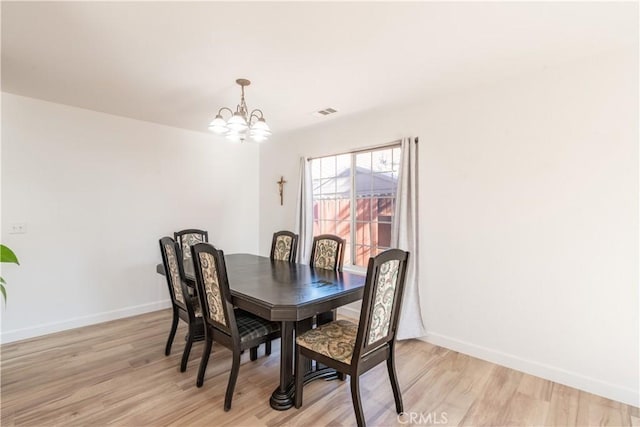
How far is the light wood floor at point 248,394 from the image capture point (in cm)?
195

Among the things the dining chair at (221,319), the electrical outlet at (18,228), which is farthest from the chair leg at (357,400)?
the electrical outlet at (18,228)

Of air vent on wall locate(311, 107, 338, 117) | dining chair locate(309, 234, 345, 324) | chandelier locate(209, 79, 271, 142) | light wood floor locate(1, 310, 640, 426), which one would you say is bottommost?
light wood floor locate(1, 310, 640, 426)

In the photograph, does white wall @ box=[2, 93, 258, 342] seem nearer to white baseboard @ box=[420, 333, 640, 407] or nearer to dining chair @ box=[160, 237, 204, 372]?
dining chair @ box=[160, 237, 204, 372]

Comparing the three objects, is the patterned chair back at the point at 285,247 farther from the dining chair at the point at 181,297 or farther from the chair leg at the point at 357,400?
the chair leg at the point at 357,400

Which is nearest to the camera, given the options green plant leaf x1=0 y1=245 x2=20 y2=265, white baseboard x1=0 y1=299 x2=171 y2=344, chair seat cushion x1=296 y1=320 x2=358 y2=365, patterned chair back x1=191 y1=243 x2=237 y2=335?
green plant leaf x1=0 y1=245 x2=20 y2=265

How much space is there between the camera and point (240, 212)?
4758 millimetres

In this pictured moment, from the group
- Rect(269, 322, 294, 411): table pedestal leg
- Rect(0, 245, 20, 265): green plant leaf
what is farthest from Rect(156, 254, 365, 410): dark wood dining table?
Rect(0, 245, 20, 265): green plant leaf

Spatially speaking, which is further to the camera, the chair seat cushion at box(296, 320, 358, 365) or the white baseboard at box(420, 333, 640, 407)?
the white baseboard at box(420, 333, 640, 407)

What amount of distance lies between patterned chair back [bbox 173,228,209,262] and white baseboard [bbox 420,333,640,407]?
113 inches

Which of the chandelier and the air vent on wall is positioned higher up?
the air vent on wall

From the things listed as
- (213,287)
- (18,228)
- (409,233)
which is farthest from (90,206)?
(409,233)

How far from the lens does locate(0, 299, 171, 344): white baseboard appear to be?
3.02m

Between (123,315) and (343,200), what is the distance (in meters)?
2.95

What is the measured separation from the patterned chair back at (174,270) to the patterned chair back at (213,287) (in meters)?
0.33
